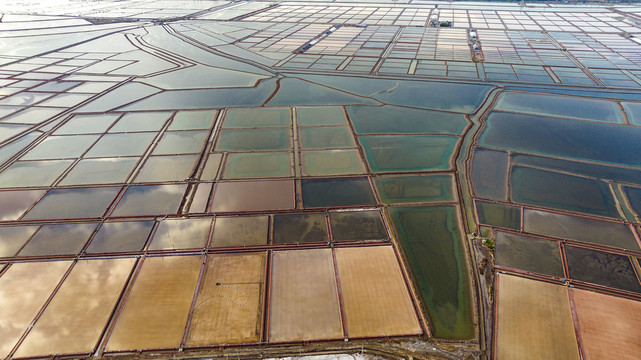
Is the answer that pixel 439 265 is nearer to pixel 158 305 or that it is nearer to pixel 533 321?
pixel 533 321

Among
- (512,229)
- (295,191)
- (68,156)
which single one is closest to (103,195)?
(68,156)

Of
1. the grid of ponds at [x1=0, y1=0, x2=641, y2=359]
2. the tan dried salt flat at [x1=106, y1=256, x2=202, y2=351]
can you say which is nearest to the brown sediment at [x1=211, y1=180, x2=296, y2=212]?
the grid of ponds at [x1=0, y1=0, x2=641, y2=359]

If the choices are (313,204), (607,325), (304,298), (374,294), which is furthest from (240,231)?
(607,325)

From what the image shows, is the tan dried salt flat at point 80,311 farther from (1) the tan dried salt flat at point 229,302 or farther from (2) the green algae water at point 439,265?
(2) the green algae water at point 439,265

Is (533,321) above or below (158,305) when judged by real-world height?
below

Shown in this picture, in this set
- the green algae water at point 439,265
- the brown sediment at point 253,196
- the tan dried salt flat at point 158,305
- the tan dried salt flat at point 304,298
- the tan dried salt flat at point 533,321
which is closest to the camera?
the tan dried salt flat at point 533,321

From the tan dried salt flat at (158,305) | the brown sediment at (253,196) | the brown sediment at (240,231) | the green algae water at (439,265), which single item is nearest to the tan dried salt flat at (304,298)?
the brown sediment at (240,231)

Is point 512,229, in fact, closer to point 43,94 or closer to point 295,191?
point 295,191
